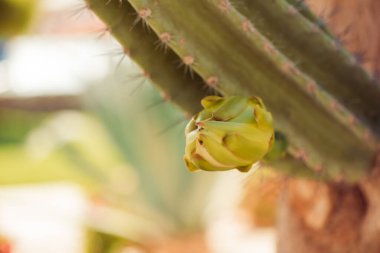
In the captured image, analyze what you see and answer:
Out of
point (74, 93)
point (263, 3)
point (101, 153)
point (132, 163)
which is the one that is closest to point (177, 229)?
point (132, 163)

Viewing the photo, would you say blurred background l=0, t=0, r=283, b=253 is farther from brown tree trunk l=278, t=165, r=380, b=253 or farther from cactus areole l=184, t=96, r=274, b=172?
cactus areole l=184, t=96, r=274, b=172

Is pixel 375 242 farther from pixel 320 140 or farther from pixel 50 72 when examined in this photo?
pixel 50 72

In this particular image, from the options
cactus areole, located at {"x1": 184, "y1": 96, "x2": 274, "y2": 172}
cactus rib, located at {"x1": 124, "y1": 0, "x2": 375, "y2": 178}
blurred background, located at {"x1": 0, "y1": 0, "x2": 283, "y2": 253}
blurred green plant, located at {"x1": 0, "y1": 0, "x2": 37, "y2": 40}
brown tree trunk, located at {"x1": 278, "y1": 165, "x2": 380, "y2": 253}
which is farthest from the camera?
blurred green plant, located at {"x1": 0, "y1": 0, "x2": 37, "y2": 40}

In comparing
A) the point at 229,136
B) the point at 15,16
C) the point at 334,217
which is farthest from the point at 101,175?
the point at 229,136

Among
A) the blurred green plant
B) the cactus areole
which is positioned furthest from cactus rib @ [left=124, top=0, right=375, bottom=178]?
the blurred green plant

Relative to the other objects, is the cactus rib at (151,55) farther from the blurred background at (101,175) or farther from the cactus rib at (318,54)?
the blurred background at (101,175)
